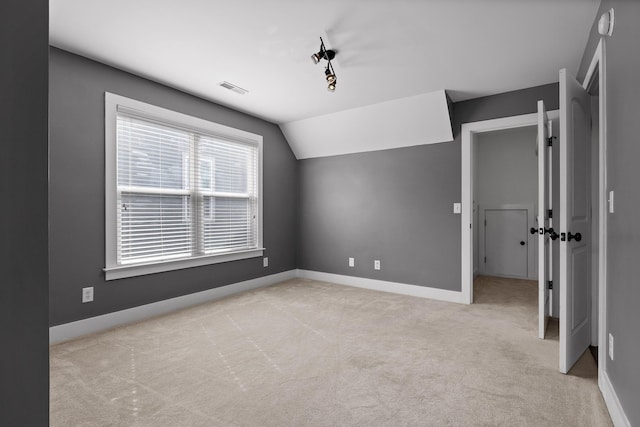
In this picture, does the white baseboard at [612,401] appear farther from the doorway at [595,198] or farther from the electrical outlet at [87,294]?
the electrical outlet at [87,294]

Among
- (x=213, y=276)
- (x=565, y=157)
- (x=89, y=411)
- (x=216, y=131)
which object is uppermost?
(x=216, y=131)

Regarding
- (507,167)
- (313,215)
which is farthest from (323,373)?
(507,167)

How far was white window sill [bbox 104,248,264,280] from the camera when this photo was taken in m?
2.86

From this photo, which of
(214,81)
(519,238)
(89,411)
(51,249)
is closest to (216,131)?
(214,81)

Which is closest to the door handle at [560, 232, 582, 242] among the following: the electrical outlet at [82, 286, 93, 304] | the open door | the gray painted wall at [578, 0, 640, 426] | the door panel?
the door panel

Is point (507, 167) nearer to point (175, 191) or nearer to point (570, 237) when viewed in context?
point (570, 237)

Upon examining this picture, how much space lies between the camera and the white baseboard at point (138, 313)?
2.55 meters

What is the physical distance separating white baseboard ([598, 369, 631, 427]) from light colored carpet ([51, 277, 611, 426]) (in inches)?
2.1

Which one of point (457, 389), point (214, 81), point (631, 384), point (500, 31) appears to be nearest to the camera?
point (631, 384)

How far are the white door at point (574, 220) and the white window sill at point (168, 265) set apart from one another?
132 inches

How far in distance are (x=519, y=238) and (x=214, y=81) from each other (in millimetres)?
5038

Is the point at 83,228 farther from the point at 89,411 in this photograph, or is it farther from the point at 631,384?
the point at 631,384

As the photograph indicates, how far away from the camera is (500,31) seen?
2.28 metres

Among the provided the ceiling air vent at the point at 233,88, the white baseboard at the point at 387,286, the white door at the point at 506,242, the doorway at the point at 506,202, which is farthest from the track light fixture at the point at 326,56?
the white door at the point at 506,242
